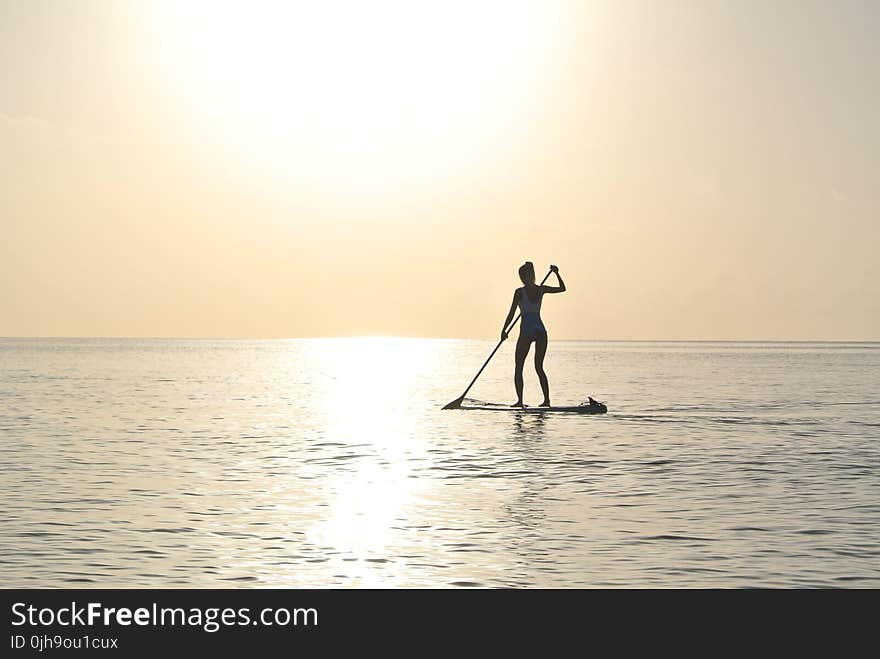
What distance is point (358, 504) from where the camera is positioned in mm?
12969

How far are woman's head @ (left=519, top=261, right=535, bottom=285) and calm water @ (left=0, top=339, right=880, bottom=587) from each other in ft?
9.23

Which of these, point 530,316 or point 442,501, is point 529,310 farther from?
point 442,501

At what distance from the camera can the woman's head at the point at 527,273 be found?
2412cm

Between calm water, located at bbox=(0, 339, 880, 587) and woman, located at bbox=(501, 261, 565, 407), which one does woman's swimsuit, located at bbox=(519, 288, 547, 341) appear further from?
calm water, located at bbox=(0, 339, 880, 587)

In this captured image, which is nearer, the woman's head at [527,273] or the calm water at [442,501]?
the calm water at [442,501]

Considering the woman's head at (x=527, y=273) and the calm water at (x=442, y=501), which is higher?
the woman's head at (x=527, y=273)

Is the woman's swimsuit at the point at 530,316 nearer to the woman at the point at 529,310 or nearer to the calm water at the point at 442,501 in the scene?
the woman at the point at 529,310

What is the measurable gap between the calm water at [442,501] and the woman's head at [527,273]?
2.81 metres

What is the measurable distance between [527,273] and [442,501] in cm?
1156

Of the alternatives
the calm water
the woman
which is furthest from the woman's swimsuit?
the calm water

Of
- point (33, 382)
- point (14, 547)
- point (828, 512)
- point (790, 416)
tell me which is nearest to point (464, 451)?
point (828, 512)

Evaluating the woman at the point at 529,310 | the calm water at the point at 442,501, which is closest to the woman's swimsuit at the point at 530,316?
the woman at the point at 529,310

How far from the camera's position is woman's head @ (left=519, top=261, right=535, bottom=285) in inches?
950
